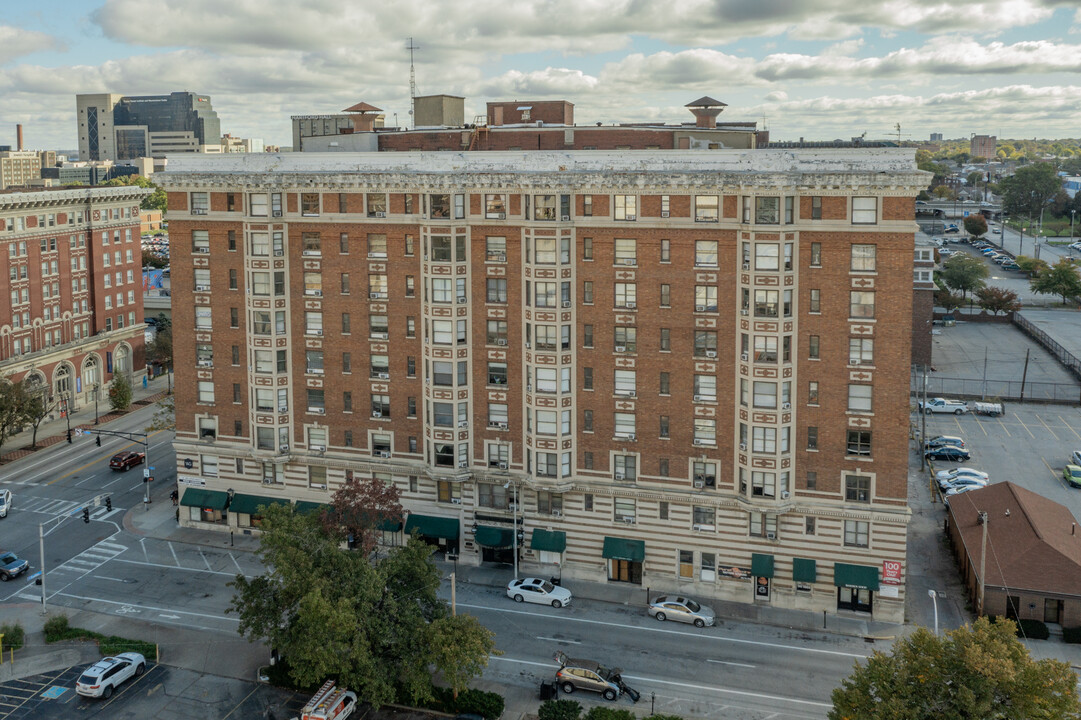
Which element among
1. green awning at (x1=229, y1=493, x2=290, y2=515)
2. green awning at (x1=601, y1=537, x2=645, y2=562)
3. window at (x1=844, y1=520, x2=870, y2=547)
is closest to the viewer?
window at (x1=844, y1=520, x2=870, y2=547)

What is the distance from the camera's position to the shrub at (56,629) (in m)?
59.4

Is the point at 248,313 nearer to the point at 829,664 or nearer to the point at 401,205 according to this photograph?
the point at 401,205

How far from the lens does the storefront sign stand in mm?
63969

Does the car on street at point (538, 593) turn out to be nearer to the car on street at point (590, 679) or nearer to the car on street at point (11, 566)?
the car on street at point (590, 679)

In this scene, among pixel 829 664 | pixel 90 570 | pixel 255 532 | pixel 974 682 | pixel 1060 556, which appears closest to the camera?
pixel 974 682

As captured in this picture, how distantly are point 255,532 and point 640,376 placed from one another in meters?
34.3

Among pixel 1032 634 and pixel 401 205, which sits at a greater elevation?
pixel 401 205

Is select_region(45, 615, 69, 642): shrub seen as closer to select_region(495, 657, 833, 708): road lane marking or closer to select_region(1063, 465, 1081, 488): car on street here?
select_region(495, 657, 833, 708): road lane marking

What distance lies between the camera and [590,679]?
5275cm

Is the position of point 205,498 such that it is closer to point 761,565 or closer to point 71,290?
point 761,565

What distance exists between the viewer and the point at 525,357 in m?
66.9

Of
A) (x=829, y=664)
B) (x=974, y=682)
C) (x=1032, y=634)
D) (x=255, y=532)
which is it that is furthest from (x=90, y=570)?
(x=1032, y=634)

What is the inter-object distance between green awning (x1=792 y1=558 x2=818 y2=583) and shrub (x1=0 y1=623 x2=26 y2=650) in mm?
49678

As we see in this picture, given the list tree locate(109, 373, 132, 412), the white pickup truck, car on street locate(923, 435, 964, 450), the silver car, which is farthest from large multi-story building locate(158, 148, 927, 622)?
the white pickup truck
